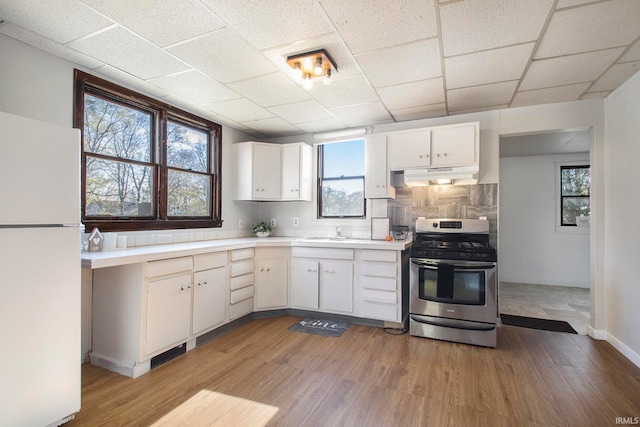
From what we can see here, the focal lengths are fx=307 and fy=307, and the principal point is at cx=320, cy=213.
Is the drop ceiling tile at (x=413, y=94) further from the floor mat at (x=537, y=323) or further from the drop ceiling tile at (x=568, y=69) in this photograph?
the floor mat at (x=537, y=323)

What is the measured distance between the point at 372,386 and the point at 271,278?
5.92ft

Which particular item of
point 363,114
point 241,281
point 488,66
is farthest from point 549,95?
point 241,281

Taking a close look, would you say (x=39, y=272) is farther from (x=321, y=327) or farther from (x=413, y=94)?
(x=413, y=94)

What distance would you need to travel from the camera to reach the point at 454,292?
302 cm

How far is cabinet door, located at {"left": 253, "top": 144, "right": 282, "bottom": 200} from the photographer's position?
4.03 m

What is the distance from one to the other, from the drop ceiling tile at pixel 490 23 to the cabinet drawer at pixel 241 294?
2927 millimetres

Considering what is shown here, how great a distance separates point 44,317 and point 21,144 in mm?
918

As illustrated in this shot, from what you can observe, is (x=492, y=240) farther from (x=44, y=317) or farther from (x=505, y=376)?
(x=44, y=317)

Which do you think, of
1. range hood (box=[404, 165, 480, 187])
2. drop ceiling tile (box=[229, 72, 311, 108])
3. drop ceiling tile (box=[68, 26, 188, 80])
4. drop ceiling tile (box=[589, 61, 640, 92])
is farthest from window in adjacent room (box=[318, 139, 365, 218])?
drop ceiling tile (box=[589, 61, 640, 92])

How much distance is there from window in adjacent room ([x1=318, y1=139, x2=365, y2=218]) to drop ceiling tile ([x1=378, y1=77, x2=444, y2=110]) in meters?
0.99

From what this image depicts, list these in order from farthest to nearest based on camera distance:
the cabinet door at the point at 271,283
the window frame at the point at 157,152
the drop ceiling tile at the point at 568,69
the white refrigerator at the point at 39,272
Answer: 1. the cabinet door at the point at 271,283
2. the window frame at the point at 157,152
3. the drop ceiling tile at the point at 568,69
4. the white refrigerator at the point at 39,272

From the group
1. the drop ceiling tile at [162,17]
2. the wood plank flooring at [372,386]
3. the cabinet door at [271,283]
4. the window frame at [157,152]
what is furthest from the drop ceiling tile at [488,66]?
the window frame at [157,152]

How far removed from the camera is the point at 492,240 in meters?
3.45

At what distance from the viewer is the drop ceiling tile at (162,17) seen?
1756mm
